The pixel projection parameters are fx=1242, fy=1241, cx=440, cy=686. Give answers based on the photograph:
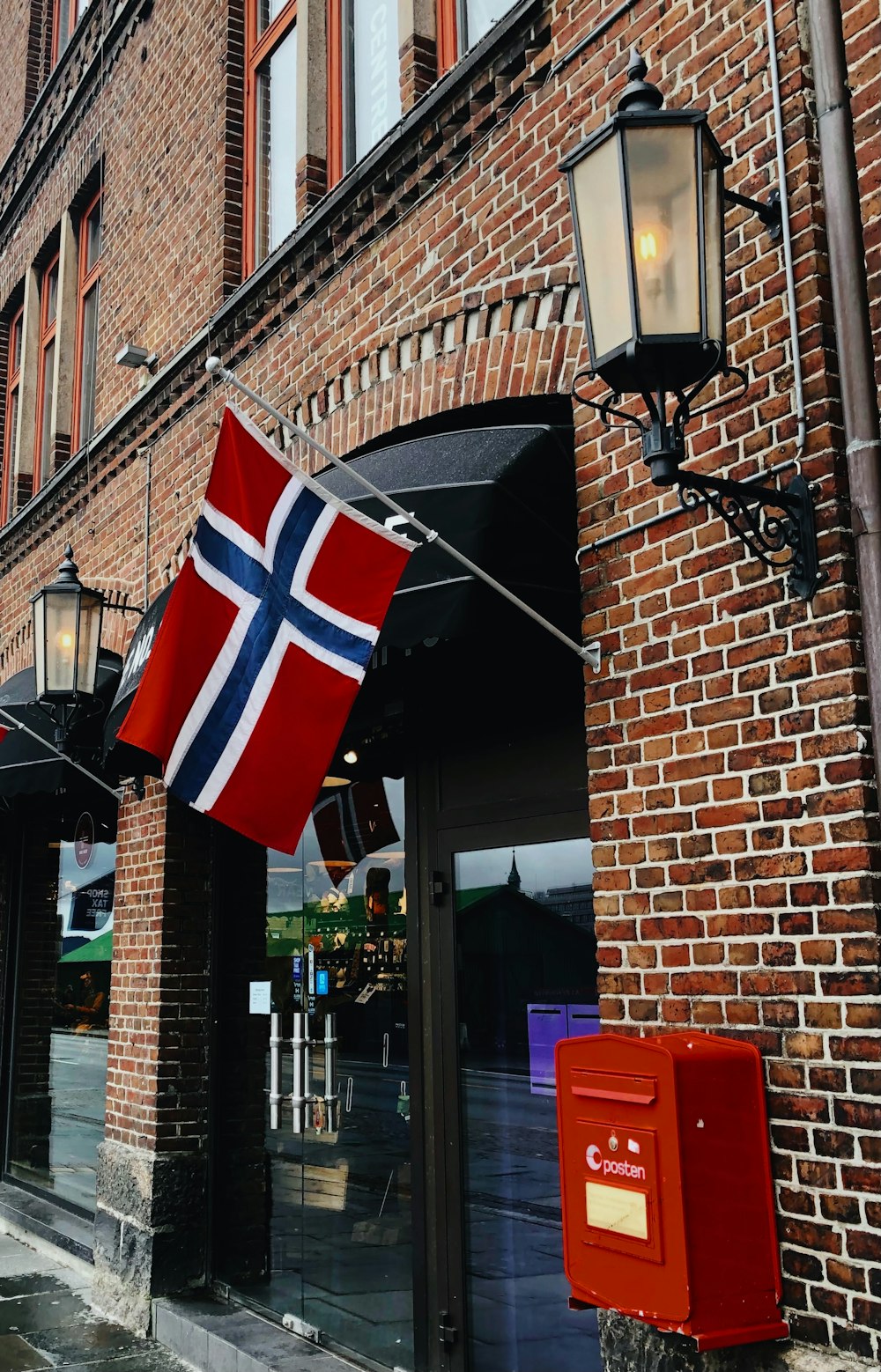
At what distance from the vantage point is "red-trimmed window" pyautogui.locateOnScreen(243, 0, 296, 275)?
7262 mm

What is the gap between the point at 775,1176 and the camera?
3.33 meters

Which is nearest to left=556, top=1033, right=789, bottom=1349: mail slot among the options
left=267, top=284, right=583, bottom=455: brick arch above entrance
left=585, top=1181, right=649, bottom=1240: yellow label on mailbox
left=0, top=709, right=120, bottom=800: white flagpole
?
left=585, top=1181, right=649, bottom=1240: yellow label on mailbox

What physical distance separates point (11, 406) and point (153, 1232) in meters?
8.59

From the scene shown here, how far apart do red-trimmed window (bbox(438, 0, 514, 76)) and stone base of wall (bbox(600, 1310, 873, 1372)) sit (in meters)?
5.12

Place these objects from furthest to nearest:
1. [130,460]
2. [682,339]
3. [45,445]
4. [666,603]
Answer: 1. [45,445]
2. [130,460]
3. [666,603]
4. [682,339]

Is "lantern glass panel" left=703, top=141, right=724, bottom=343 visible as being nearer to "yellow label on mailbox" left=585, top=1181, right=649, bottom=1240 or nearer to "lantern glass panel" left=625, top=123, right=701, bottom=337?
"lantern glass panel" left=625, top=123, right=701, bottom=337

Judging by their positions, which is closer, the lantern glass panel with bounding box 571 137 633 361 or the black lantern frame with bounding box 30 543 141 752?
the lantern glass panel with bounding box 571 137 633 361

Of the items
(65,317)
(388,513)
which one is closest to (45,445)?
(65,317)

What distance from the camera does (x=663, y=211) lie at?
325 cm

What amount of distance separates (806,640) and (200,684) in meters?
2.14

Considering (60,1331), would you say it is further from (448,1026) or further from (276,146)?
(276,146)

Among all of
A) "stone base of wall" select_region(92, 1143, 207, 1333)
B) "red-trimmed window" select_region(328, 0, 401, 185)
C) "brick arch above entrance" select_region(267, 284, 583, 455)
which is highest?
"red-trimmed window" select_region(328, 0, 401, 185)

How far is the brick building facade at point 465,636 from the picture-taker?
339 centimetres

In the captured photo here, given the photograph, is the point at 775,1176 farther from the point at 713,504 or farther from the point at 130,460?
the point at 130,460
